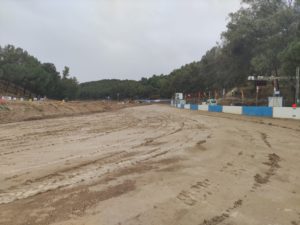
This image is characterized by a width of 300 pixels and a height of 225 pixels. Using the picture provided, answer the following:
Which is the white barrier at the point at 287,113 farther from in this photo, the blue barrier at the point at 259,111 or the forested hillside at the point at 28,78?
the forested hillside at the point at 28,78

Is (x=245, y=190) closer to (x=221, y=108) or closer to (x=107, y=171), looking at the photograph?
(x=107, y=171)

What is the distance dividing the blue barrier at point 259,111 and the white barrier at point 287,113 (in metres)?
0.98

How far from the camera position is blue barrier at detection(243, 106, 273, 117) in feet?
106

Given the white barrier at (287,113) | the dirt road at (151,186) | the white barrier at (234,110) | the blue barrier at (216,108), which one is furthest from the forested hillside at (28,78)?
the dirt road at (151,186)

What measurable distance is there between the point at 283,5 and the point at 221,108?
20.0 m

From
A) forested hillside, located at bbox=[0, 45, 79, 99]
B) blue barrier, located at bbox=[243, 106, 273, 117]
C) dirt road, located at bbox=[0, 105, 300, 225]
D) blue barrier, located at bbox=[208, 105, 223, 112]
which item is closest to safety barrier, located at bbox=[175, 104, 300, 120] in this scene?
blue barrier, located at bbox=[243, 106, 273, 117]

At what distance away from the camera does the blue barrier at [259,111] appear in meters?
32.2

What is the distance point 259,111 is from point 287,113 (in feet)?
16.4

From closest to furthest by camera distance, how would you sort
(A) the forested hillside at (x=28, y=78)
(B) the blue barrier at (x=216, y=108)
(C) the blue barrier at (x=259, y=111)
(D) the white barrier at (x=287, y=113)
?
(D) the white barrier at (x=287, y=113) → (C) the blue barrier at (x=259, y=111) → (B) the blue barrier at (x=216, y=108) → (A) the forested hillside at (x=28, y=78)

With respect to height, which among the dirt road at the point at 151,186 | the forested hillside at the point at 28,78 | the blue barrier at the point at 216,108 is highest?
the forested hillside at the point at 28,78

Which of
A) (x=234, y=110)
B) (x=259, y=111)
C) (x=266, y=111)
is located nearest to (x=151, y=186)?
(x=266, y=111)

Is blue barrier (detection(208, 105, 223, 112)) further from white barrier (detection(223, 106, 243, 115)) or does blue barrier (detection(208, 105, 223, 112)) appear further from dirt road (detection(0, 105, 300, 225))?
dirt road (detection(0, 105, 300, 225))

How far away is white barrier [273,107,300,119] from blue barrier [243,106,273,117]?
3.23 ft

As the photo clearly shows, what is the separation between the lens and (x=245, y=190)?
680cm
